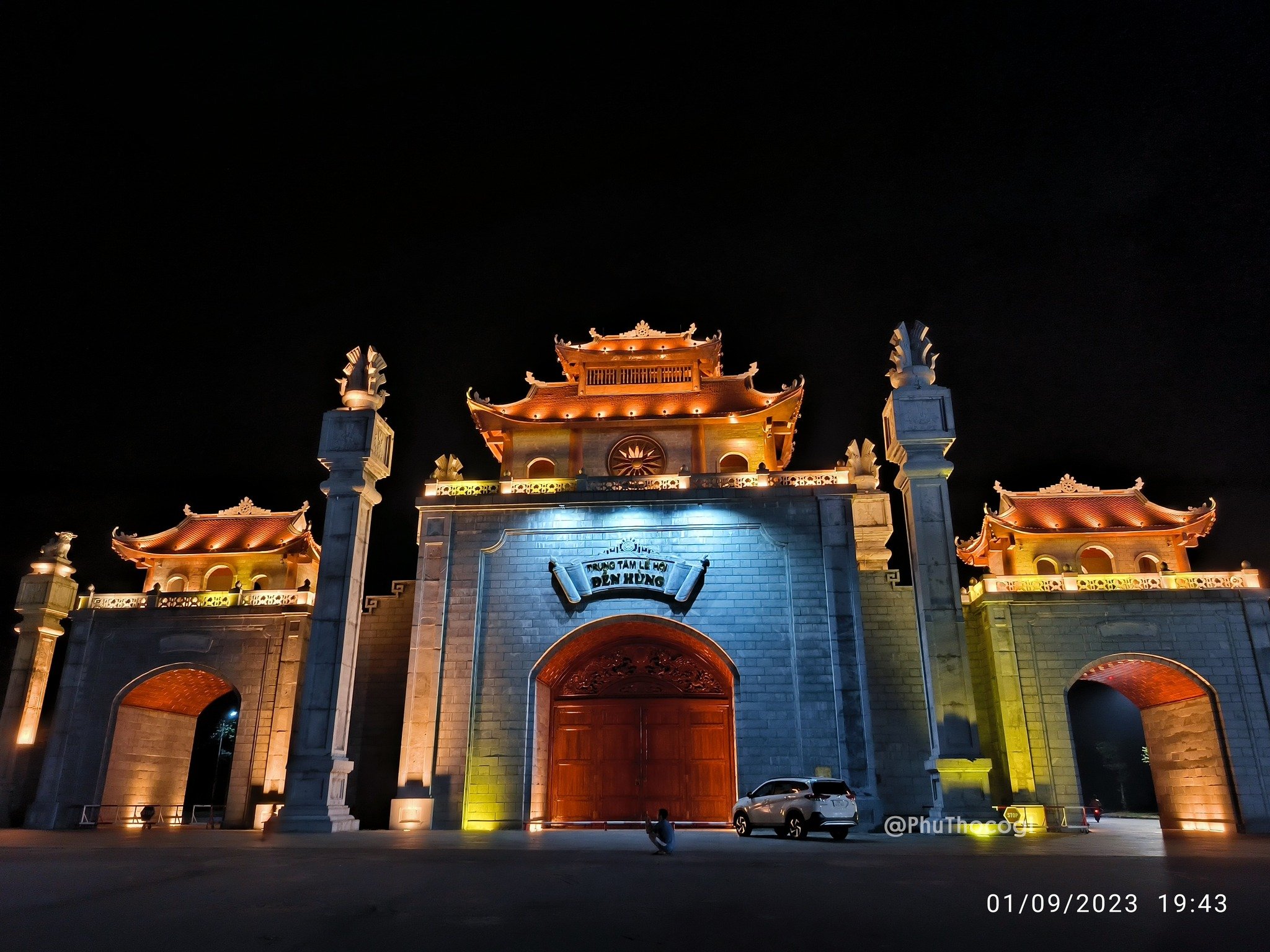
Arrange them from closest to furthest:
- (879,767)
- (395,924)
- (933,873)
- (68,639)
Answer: (395,924)
(933,873)
(879,767)
(68,639)

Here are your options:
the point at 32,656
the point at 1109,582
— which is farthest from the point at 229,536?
the point at 1109,582

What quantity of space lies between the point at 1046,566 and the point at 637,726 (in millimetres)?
15695

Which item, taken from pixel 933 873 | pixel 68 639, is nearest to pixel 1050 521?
pixel 933 873

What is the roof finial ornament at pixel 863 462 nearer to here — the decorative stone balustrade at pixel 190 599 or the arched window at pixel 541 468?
the arched window at pixel 541 468

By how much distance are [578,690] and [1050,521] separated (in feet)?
57.6

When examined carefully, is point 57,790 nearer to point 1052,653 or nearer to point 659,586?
point 659,586

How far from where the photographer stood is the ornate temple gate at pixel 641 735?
69.8ft

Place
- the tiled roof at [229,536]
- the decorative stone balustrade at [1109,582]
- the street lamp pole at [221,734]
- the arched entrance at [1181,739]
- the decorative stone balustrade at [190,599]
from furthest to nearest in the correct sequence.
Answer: the street lamp pole at [221,734] < the tiled roof at [229,536] < the decorative stone balustrade at [190,599] < the decorative stone balustrade at [1109,582] < the arched entrance at [1181,739]

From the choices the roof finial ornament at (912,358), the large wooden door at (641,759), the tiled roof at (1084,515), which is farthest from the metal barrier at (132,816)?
the tiled roof at (1084,515)

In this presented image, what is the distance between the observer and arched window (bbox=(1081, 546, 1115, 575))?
27923mm

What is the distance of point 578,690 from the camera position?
2256 centimetres

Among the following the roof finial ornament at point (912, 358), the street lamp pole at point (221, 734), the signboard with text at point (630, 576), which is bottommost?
the street lamp pole at point (221, 734)

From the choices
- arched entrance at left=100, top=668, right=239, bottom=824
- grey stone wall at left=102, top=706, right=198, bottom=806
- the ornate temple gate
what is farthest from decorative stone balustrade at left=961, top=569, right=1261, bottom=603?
grey stone wall at left=102, top=706, right=198, bottom=806

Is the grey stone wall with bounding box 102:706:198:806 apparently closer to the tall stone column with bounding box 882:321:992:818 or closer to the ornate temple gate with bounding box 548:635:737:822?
the ornate temple gate with bounding box 548:635:737:822
